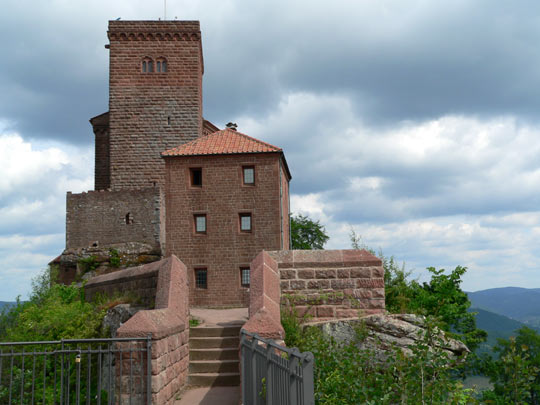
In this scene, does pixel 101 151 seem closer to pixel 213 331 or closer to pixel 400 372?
pixel 213 331

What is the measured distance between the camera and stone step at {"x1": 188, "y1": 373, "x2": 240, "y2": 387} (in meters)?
9.91

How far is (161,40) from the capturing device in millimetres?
31953

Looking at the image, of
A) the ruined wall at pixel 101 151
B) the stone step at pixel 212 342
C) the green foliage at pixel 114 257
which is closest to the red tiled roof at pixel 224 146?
the green foliage at pixel 114 257

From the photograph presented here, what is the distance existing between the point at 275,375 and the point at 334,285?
6.26m

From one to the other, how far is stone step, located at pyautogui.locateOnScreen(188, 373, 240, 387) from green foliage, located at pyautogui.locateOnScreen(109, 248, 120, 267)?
19410 mm

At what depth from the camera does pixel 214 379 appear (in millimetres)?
10016

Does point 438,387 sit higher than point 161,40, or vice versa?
point 161,40

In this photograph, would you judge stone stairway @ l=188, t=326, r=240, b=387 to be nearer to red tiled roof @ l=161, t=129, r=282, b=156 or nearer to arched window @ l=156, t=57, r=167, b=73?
red tiled roof @ l=161, t=129, r=282, b=156

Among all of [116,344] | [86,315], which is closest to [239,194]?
[86,315]

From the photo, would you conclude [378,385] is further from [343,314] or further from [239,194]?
[239,194]

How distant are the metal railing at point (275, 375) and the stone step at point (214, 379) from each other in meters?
2.63

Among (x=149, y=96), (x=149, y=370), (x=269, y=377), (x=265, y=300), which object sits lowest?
(x=149, y=370)

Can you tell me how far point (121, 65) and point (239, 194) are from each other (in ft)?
46.0

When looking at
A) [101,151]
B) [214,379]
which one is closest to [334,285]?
[214,379]
